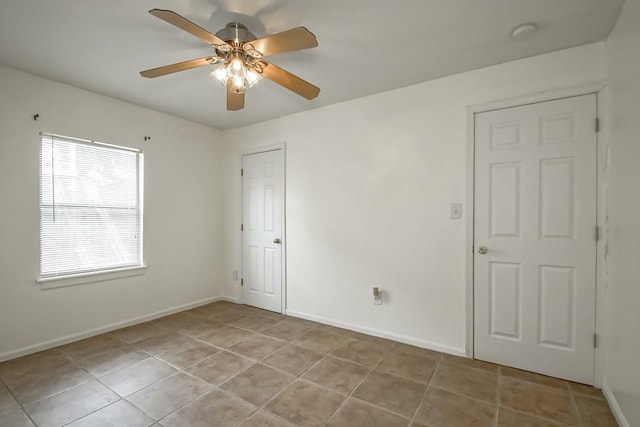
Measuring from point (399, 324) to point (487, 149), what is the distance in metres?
1.81

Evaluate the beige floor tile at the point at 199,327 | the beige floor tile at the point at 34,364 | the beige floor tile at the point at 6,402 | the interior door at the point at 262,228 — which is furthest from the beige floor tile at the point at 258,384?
the beige floor tile at the point at 34,364

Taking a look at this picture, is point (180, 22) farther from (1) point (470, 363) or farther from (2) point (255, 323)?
(1) point (470, 363)

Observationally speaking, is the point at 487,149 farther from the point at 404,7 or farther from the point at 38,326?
the point at 38,326

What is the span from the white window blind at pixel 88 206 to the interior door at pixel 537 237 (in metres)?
3.65

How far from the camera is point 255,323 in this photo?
3.33 m

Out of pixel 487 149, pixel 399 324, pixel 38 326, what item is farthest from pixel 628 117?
pixel 38 326

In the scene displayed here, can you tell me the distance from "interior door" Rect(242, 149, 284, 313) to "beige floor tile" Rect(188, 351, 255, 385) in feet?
3.91

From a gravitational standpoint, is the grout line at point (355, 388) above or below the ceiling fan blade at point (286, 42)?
below

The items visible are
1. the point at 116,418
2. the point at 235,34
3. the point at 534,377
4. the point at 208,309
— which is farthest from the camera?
the point at 208,309

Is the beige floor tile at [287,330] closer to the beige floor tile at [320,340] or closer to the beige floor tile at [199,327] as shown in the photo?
the beige floor tile at [320,340]

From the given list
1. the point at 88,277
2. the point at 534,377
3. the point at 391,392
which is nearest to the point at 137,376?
the point at 88,277

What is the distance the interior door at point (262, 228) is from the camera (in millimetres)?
3691

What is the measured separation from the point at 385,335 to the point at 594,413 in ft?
5.02

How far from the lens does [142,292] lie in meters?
3.36
